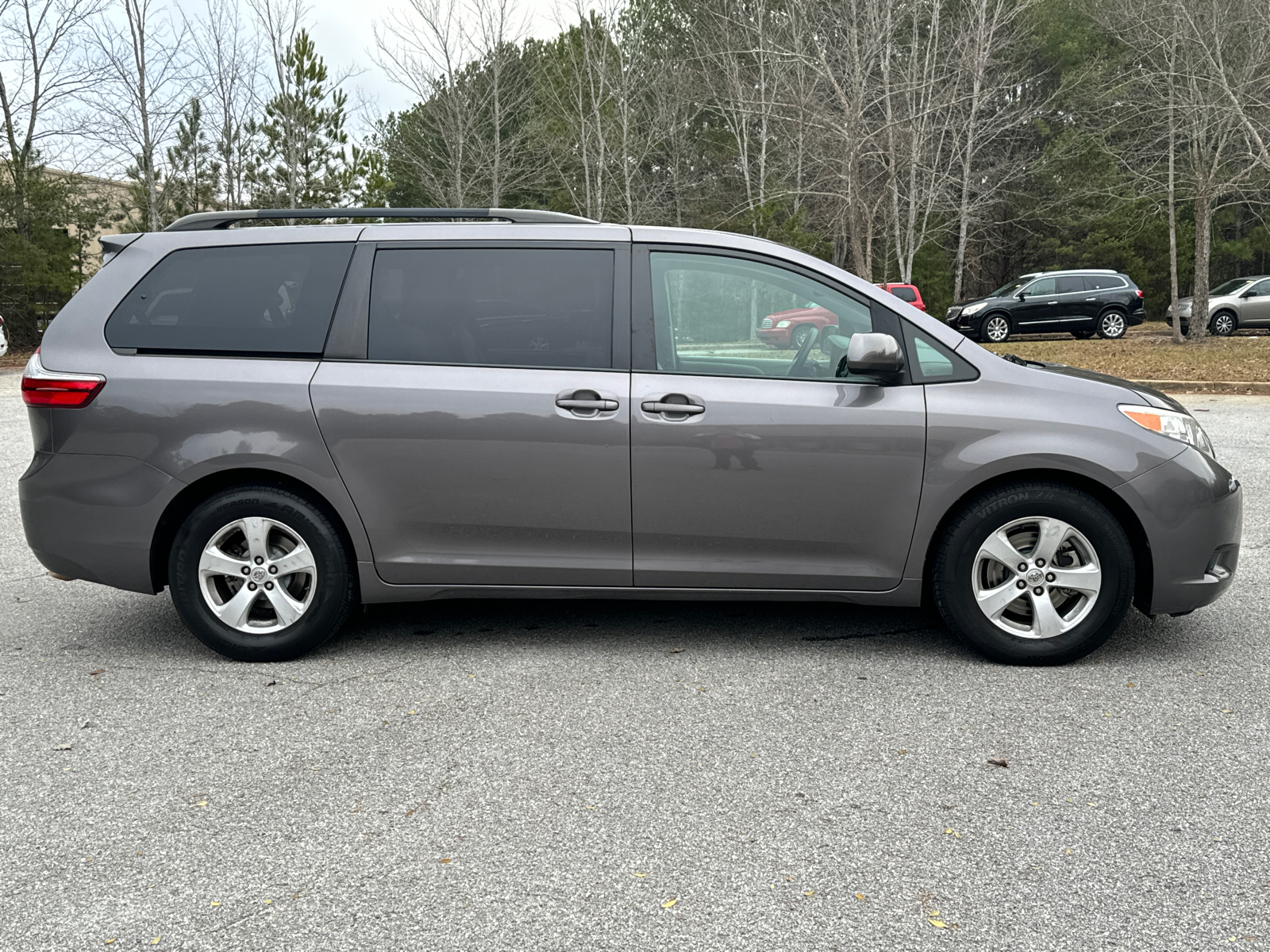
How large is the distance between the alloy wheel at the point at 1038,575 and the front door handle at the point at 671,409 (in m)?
1.26

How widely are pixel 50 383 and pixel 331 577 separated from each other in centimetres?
140

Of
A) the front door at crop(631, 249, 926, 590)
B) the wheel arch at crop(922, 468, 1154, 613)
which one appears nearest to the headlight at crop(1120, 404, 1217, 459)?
the wheel arch at crop(922, 468, 1154, 613)

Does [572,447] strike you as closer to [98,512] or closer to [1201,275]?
[98,512]

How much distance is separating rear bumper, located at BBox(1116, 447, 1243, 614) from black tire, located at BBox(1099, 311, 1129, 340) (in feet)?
83.2

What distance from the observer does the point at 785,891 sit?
2.79m

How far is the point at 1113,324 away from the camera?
27.8 m

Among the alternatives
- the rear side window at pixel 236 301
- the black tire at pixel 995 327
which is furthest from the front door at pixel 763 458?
the black tire at pixel 995 327

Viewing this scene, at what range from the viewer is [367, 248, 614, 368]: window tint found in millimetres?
4539

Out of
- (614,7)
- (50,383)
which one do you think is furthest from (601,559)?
(614,7)

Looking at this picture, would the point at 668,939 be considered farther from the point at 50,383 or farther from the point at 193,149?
the point at 193,149

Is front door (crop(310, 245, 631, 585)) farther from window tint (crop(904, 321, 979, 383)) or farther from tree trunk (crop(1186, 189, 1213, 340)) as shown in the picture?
tree trunk (crop(1186, 189, 1213, 340))

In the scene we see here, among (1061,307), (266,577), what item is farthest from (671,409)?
(1061,307)

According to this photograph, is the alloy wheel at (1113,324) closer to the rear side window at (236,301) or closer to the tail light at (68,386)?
the rear side window at (236,301)

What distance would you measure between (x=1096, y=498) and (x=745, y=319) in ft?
5.14
